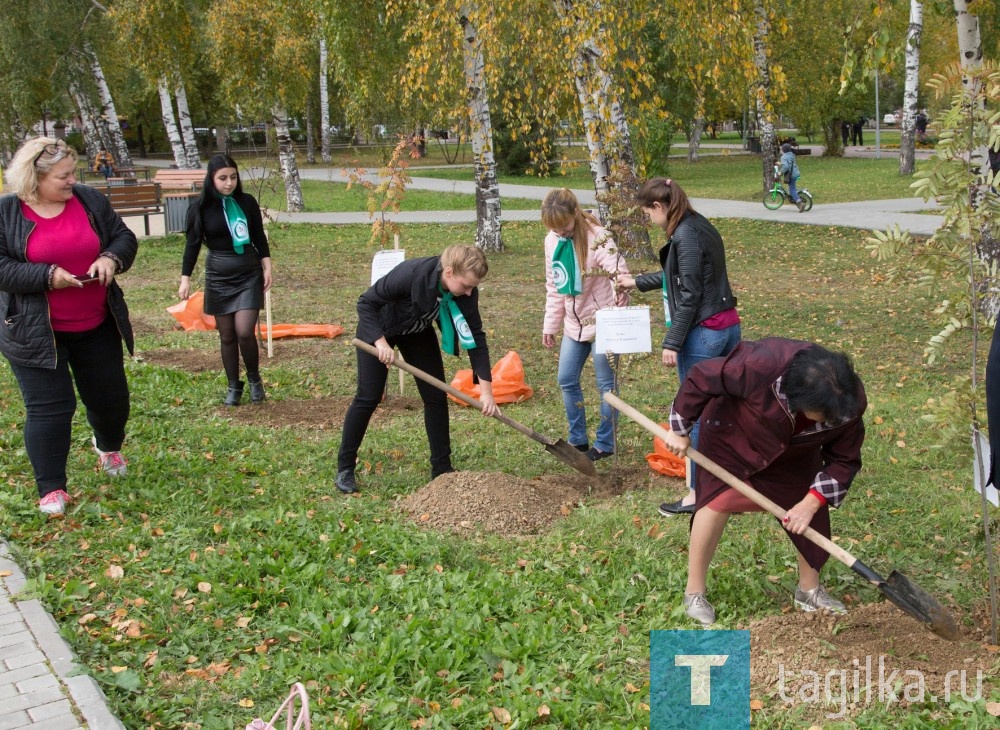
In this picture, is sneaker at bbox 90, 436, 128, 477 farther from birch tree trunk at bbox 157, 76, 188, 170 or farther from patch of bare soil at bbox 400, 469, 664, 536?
birch tree trunk at bbox 157, 76, 188, 170

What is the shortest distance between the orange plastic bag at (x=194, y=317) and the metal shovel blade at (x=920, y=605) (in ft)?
27.0

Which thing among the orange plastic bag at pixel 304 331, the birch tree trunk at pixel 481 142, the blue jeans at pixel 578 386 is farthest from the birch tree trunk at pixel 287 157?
the blue jeans at pixel 578 386

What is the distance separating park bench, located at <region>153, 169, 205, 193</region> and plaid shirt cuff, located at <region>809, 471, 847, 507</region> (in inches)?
751

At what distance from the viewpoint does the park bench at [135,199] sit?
57.5 feet

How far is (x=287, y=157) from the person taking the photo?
67.5ft

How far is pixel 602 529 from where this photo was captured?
502 cm

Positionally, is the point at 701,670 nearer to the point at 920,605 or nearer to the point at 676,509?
the point at 920,605

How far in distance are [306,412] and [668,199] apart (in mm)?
3498

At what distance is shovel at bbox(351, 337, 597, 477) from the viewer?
5.55 m

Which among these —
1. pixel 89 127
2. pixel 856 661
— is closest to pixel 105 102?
pixel 89 127

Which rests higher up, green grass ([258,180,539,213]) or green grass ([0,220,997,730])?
green grass ([258,180,539,213])

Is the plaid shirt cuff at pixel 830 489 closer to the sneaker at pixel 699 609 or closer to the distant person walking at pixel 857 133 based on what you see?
the sneaker at pixel 699 609

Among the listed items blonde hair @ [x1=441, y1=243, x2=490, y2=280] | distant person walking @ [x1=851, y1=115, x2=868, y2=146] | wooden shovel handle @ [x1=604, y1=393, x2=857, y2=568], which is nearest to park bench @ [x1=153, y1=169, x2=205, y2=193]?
blonde hair @ [x1=441, y1=243, x2=490, y2=280]

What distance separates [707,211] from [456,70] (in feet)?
30.7
